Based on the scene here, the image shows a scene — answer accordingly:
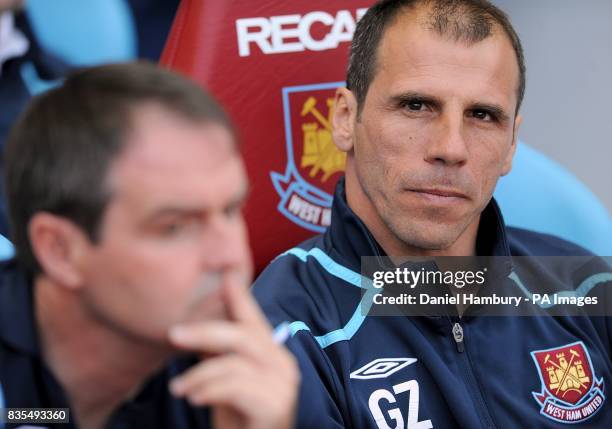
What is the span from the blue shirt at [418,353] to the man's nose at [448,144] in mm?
182

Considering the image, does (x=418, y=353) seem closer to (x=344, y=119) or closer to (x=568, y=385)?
(x=568, y=385)

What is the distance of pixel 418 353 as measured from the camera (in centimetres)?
155

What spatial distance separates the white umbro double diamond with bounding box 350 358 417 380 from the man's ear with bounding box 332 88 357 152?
17.1 inches

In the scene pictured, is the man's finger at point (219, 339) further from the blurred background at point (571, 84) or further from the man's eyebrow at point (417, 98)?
the blurred background at point (571, 84)

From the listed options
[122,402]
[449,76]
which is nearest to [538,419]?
[449,76]

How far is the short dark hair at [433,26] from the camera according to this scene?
5.42 ft

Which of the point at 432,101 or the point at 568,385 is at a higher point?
the point at 432,101

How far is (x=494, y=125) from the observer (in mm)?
1658

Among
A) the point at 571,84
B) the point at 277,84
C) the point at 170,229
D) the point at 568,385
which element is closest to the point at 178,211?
the point at 170,229

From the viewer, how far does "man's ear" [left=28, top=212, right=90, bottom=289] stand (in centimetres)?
94

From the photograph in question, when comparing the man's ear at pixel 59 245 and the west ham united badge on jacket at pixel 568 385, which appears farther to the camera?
the west ham united badge on jacket at pixel 568 385

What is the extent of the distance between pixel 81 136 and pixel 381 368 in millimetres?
771

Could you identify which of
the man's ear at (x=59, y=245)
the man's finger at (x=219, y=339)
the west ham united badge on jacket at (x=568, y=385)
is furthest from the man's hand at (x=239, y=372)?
the west ham united badge on jacket at (x=568, y=385)

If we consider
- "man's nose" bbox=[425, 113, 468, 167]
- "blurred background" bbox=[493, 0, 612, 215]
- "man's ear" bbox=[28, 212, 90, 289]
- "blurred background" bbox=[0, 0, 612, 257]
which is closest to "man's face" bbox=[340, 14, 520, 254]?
"man's nose" bbox=[425, 113, 468, 167]
